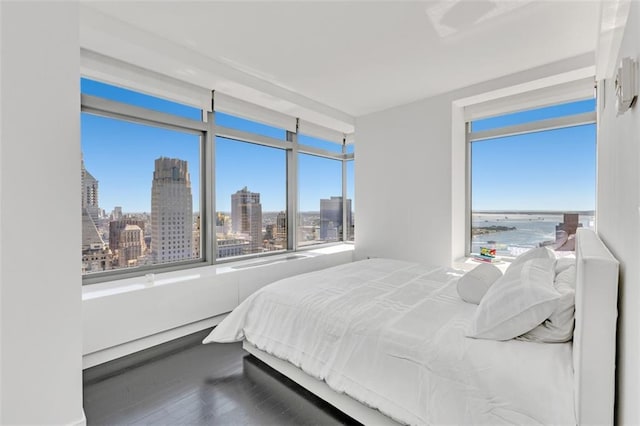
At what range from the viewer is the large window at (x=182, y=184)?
2.74 metres

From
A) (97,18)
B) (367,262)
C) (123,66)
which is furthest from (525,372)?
(123,66)

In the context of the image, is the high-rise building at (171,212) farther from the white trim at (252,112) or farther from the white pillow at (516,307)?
the white pillow at (516,307)

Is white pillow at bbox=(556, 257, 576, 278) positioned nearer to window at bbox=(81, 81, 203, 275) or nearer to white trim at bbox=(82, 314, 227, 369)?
white trim at bbox=(82, 314, 227, 369)

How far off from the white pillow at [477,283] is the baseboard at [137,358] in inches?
87.7

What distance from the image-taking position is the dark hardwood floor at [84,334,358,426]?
1703 millimetres

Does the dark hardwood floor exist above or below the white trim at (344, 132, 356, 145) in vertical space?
below

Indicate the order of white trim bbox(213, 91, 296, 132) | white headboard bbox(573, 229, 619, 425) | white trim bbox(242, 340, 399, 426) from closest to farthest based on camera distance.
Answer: white headboard bbox(573, 229, 619, 425), white trim bbox(242, 340, 399, 426), white trim bbox(213, 91, 296, 132)

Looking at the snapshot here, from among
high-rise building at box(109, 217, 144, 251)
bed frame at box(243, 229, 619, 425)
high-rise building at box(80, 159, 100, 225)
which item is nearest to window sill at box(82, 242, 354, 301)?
high-rise building at box(109, 217, 144, 251)

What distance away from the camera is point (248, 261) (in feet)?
12.1

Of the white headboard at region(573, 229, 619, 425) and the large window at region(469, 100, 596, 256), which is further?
the large window at region(469, 100, 596, 256)

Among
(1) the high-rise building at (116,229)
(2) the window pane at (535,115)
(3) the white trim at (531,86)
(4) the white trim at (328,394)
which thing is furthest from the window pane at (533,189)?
(1) the high-rise building at (116,229)

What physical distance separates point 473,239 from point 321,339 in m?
2.97

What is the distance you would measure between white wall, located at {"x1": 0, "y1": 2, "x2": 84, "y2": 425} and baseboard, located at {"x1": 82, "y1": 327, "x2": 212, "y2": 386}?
73 centimetres

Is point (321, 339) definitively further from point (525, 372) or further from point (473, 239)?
point (473, 239)
